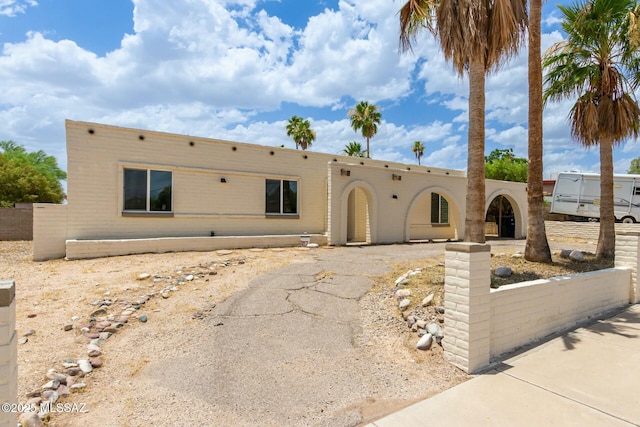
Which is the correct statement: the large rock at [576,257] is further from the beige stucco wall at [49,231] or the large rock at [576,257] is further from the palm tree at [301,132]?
the palm tree at [301,132]

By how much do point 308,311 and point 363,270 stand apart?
3.17m

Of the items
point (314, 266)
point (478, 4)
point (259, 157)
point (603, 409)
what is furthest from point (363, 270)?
point (259, 157)

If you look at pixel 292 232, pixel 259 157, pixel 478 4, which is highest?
pixel 478 4

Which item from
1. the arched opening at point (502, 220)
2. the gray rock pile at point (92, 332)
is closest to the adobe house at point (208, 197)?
the gray rock pile at point (92, 332)

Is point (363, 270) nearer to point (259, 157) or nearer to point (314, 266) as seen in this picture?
point (314, 266)

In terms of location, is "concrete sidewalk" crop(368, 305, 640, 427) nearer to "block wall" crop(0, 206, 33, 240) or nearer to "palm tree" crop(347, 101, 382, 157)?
"block wall" crop(0, 206, 33, 240)

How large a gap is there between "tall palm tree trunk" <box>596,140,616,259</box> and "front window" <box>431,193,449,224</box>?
8551 mm

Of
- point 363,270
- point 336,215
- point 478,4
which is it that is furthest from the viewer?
point 336,215

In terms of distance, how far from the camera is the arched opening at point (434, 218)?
17438mm

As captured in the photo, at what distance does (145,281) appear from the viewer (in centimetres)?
744

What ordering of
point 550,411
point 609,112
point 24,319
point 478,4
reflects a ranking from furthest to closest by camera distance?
point 609,112 → point 478,4 → point 24,319 → point 550,411

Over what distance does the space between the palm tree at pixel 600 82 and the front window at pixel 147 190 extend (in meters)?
13.0

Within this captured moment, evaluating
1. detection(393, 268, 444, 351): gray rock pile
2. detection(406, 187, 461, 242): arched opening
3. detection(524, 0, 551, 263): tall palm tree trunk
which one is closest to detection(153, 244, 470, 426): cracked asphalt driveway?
detection(393, 268, 444, 351): gray rock pile

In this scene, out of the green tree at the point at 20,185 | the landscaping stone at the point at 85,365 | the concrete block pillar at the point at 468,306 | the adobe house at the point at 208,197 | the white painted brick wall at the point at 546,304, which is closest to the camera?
the landscaping stone at the point at 85,365
